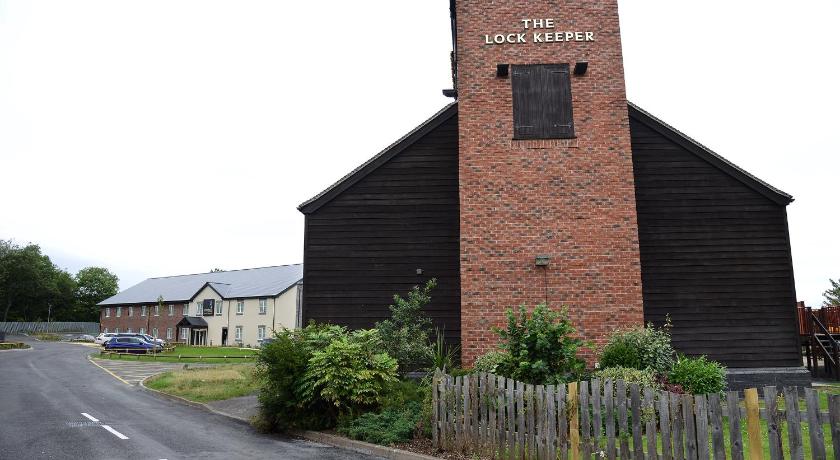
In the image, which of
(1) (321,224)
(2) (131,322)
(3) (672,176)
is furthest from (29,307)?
(3) (672,176)

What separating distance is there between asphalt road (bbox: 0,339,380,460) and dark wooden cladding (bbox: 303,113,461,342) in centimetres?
407

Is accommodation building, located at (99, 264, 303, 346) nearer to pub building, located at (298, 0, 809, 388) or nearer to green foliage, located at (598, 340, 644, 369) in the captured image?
pub building, located at (298, 0, 809, 388)

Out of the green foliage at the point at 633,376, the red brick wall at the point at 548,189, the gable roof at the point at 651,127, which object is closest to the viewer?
the green foliage at the point at 633,376

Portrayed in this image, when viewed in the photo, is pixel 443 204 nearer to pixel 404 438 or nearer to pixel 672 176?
pixel 672 176

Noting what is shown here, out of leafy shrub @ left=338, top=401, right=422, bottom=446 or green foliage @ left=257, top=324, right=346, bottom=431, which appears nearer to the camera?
leafy shrub @ left=338, top=401, right=422, bottom=446

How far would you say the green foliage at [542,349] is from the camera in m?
9.16

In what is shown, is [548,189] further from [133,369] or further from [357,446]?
[133,369]

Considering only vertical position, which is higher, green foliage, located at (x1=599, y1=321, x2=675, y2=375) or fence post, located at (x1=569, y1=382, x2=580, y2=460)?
green foliage, located at (x1=599, y1=321, x2=675, y2=375)

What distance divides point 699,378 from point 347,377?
697cm

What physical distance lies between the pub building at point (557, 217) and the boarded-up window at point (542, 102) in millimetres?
29

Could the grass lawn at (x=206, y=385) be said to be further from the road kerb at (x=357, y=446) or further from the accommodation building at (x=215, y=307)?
the accommodation building at (x=215, y=307)

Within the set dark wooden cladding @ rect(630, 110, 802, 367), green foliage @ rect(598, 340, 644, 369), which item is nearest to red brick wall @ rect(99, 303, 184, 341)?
dark wooden cladding @ rect(630, 110, 802, 367)

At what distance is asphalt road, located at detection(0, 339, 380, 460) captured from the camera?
982cm

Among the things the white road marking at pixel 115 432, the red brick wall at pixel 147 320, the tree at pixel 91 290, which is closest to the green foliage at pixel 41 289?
the tree at pixel 91 290
